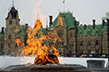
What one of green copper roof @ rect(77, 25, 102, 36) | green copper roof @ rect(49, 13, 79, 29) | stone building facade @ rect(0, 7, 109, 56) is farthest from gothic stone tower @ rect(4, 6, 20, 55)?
green copper roof @ rect(77, 25, 102, 36)

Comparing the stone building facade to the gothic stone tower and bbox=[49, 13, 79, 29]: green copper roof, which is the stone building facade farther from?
the gothic stone tower

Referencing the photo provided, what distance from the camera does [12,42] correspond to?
7269 cm

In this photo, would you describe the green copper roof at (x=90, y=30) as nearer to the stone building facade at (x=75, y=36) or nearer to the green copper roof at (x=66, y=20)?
the stone building facade at (x=75, y=36)

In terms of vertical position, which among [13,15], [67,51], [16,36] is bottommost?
[67,51]

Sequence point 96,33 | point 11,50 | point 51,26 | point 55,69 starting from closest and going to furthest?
point 55,69, point 96,33, point 51,26, point 11,50

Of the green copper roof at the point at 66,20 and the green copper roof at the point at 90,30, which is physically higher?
the green copper roof at the point at 66,20

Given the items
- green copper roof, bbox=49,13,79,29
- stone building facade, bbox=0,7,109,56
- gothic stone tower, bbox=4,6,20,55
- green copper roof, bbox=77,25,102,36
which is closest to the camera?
stone building facade, bbox=0,7,109,56

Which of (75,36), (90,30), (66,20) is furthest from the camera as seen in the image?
(66,20)

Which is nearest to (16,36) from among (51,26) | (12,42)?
(12,42)

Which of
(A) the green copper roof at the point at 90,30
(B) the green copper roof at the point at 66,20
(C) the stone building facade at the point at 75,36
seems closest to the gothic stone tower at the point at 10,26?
(C) the stone building facade at the point at 75,36

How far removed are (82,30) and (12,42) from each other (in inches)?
1021

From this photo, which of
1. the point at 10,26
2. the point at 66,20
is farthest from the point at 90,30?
the point at 10,26

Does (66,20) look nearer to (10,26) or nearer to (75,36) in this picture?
(75,36)

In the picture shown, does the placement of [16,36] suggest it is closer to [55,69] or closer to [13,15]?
[13,15]
